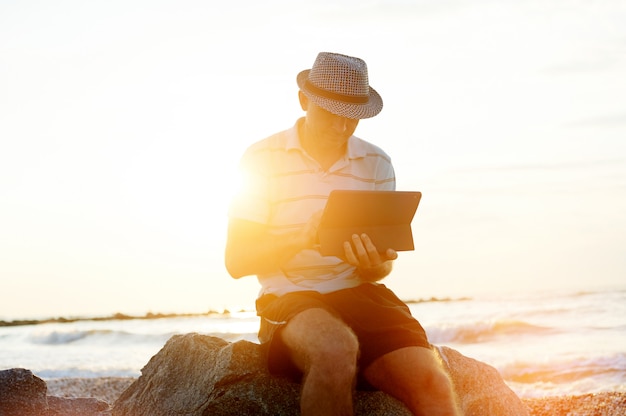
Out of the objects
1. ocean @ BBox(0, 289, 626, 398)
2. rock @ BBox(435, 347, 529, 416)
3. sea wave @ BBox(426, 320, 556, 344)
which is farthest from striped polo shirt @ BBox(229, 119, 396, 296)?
sea wave @ BBox(426, 320, 556, 344)

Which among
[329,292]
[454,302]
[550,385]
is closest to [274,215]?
[329,292]

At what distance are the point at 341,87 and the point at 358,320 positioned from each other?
1.33 metres

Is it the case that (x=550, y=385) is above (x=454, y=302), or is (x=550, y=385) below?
above

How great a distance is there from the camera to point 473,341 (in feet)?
A: 59.0

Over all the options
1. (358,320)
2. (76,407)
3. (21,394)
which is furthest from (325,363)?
(76,407)

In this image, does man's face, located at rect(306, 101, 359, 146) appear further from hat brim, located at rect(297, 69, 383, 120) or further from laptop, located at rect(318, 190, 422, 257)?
laptop, located at rect(318, 190, 422, 257)

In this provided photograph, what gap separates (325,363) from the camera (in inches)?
150

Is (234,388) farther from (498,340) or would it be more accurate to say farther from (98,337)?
(98,337)

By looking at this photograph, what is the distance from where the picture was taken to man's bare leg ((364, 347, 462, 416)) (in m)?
4.13

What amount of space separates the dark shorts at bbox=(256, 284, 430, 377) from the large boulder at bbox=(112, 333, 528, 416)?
0.78 ft

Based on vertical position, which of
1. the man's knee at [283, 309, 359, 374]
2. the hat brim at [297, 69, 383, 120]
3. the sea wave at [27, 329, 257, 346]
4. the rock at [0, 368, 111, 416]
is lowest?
the sea wave at [27, 329, 257, 346]

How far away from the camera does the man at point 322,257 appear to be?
4168mm

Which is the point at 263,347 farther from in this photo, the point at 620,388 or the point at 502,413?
the point at 620,388

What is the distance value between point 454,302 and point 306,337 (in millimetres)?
24531
